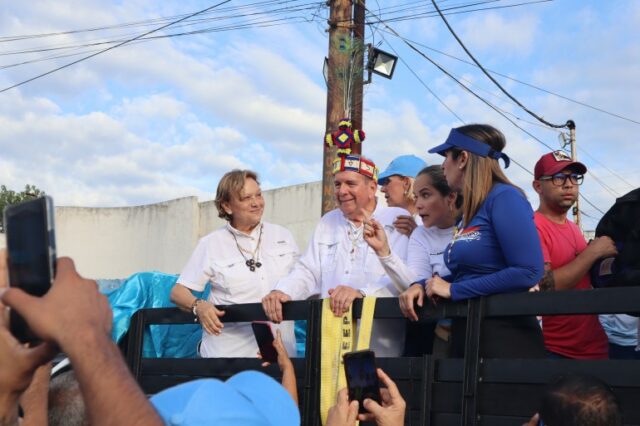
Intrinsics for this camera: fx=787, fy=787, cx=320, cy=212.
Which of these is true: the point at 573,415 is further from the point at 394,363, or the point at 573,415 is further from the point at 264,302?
the point at 264,302

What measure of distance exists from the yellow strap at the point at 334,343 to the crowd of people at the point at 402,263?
62mm

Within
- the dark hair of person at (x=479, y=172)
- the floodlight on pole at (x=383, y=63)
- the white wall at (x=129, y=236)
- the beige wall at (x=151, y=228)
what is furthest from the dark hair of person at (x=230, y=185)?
the white wall at (x=129, y=236)

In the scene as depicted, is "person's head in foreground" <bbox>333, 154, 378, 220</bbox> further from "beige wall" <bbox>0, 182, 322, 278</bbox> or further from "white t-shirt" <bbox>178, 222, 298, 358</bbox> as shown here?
"beige wall" <bbox>0, 182, 322, 278</bbox>

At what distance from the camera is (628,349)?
167 inches

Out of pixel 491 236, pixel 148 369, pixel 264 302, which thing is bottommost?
pixel 148 369

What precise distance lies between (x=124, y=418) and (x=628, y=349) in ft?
11.7

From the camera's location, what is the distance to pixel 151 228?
2186 centimetres

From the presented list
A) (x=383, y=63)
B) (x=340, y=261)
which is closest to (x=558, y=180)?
(x=340, y=261)

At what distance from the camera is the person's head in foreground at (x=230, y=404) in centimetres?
152

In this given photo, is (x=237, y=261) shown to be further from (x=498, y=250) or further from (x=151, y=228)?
(x=151, y=228)

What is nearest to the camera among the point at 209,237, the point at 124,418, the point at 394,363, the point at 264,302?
the point at 124,418

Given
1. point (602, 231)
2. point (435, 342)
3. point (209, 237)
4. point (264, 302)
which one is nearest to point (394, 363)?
point (435, 342)

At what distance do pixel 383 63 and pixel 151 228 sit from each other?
12.9 meters

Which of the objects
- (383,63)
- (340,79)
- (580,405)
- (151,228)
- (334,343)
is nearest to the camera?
(580,405)
